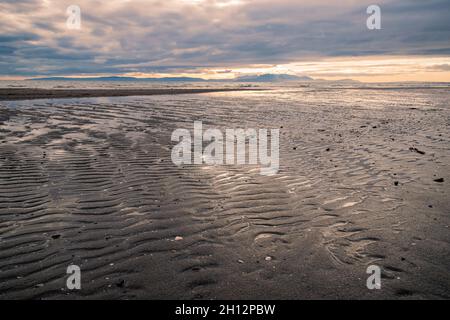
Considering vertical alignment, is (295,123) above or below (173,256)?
above

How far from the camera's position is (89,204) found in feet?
22.2

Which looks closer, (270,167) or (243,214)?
(243,214)

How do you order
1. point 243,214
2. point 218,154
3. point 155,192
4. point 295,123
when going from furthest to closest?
point 295,123 < point 218,154 < point 155,192 < point 243,214

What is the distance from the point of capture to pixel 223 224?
234 inches

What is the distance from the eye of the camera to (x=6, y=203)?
6781 millimetres

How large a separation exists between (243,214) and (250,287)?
228cm

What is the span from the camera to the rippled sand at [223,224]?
13.9ft

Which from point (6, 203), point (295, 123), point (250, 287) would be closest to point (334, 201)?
point (250, 287)

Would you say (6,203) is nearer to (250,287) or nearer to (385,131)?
(250,287)

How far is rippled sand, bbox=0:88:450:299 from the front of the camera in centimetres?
423
